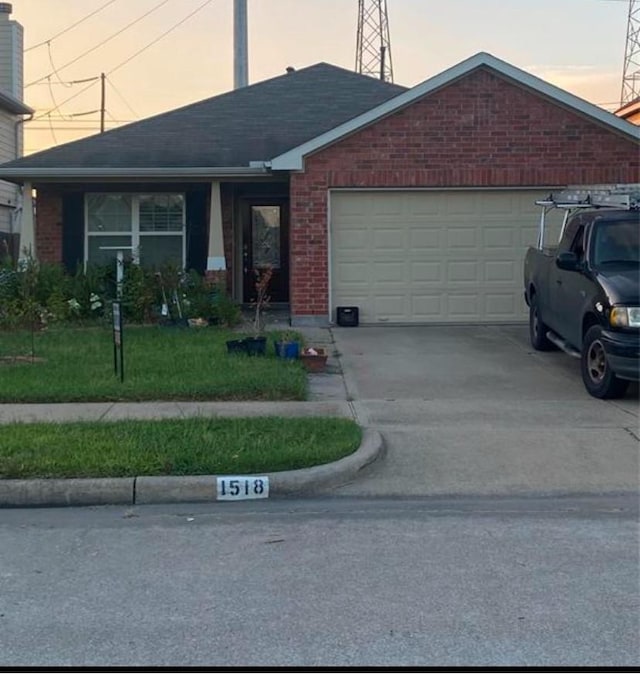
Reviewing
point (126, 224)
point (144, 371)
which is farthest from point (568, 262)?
point (126, 224)

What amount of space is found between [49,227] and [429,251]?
7797 millimetres

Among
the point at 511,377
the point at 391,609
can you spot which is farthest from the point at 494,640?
the point at 511,377

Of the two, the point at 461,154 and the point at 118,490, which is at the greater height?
the point at 461,154

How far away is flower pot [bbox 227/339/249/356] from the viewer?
11088 mm

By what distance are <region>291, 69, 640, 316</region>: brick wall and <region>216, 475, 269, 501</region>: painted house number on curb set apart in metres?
8.81

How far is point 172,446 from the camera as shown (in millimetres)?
6770

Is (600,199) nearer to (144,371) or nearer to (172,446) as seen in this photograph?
(144,371)

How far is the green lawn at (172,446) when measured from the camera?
6.34 metres

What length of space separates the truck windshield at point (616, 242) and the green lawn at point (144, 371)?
3.74 m

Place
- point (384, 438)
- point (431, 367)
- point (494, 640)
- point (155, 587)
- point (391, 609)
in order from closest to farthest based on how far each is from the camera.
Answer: point (494, 640), point (391, 609), point (155, 587), point (384, 438), point (431, 367)

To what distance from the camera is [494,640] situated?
3.92 metres

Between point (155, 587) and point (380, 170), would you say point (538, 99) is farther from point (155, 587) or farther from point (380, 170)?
point (155, 587)

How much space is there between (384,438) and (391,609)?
335cm

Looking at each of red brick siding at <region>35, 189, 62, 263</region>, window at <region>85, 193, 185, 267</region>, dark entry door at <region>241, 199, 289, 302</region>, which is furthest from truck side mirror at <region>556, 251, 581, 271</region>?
red brick siding at <region>35, 189, 62, 263</region>
